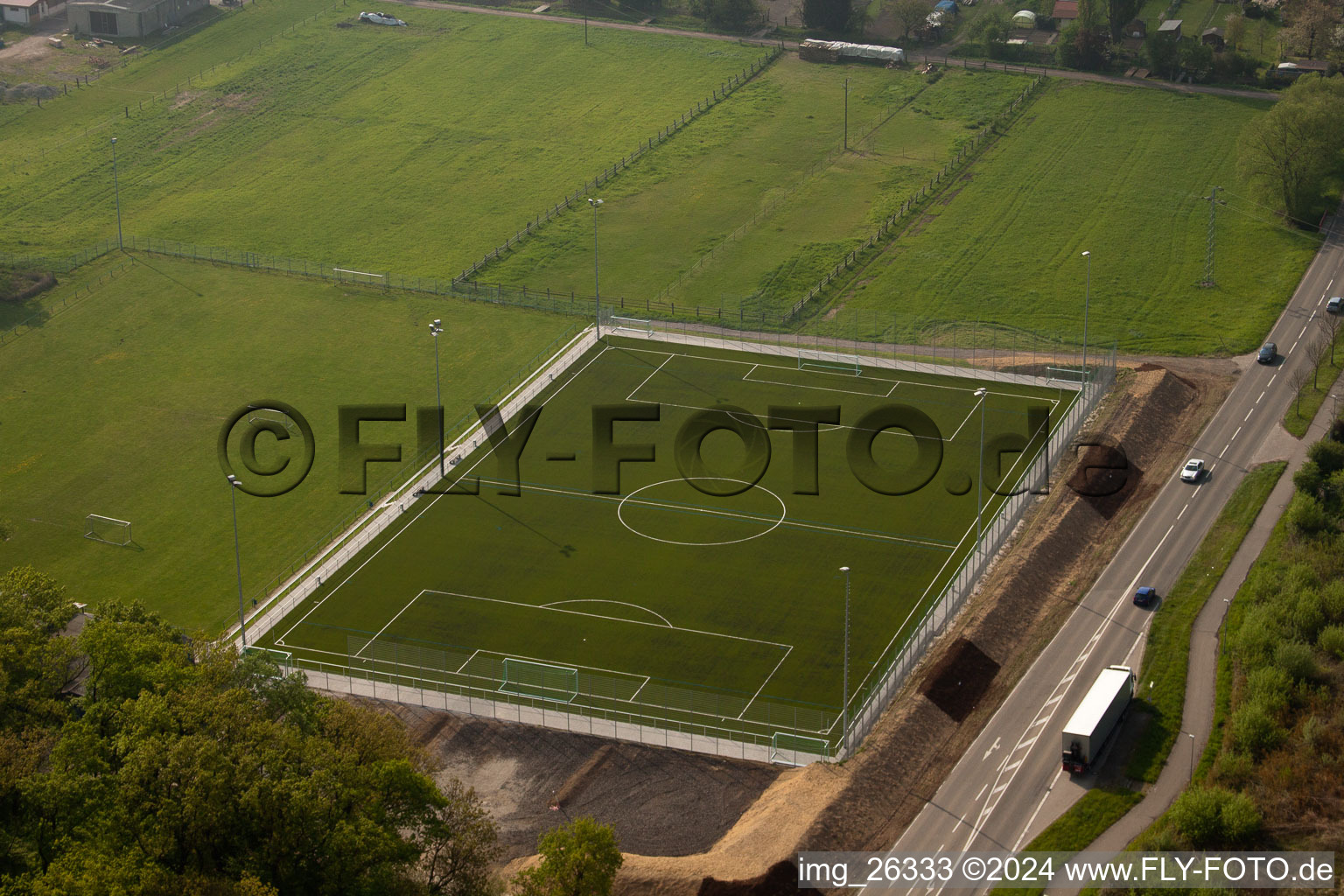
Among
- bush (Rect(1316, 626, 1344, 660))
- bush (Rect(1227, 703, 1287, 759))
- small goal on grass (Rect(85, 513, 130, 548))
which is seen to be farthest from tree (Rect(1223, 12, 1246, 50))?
small goal on grass (Rect(85, 513, 130, 548))

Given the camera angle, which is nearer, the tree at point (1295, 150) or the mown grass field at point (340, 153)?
the tree at point (1295, 150)

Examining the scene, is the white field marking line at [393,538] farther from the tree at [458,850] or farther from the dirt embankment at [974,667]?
the dirt embankment at [974,667]

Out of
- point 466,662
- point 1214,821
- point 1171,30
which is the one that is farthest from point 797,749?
point 1171,30

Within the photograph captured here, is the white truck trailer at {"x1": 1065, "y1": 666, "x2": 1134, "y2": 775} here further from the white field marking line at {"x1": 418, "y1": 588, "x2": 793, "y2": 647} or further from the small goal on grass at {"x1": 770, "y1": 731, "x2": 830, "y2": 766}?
the white field marking line at {"x1": 418, "y1": 588, "x2": 793, "y2": 647}

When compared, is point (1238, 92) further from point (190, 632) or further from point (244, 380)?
point (190, 632)

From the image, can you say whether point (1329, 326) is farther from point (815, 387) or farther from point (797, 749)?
point (797, 749)

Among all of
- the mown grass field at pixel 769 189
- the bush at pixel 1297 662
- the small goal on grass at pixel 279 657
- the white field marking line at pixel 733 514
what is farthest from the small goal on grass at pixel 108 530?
the bush at pixel 1297 662
